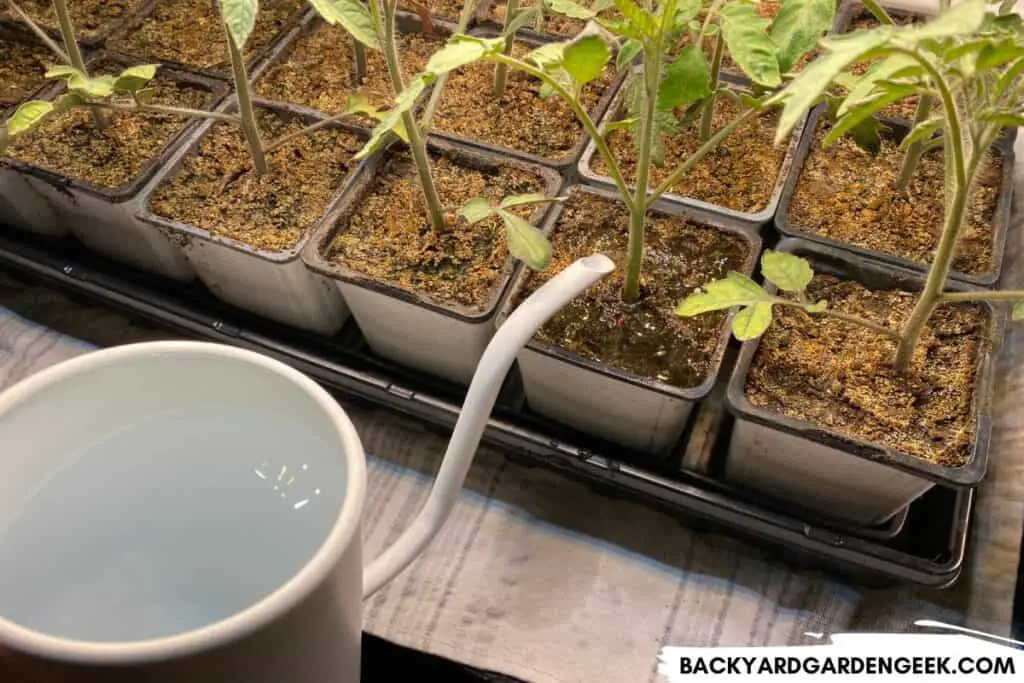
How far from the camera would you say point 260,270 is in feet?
2.44

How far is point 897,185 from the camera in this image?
0.76 metres

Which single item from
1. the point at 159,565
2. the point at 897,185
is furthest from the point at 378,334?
the point at 897,185

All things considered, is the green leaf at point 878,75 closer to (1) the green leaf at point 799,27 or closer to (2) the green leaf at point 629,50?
(1) the green leaf at point 799,27

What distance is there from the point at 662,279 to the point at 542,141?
223mm

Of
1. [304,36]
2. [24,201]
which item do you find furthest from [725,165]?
[24,201]

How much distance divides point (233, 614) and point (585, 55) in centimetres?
36

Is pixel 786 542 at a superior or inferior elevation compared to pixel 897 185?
inferior

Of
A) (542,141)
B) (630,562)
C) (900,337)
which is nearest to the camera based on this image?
(900,337)

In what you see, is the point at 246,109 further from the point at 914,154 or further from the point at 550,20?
the point at 914,154

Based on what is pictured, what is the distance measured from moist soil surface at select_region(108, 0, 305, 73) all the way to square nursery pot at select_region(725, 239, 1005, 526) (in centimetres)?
66

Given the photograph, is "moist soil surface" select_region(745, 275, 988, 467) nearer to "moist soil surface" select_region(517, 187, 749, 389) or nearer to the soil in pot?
"moist soil surface" select_region(517, 187, 749, 389)

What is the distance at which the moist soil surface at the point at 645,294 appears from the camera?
0.65 metres

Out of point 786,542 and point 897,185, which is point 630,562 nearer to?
point 786,542

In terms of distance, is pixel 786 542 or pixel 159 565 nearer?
pixel 159 565
